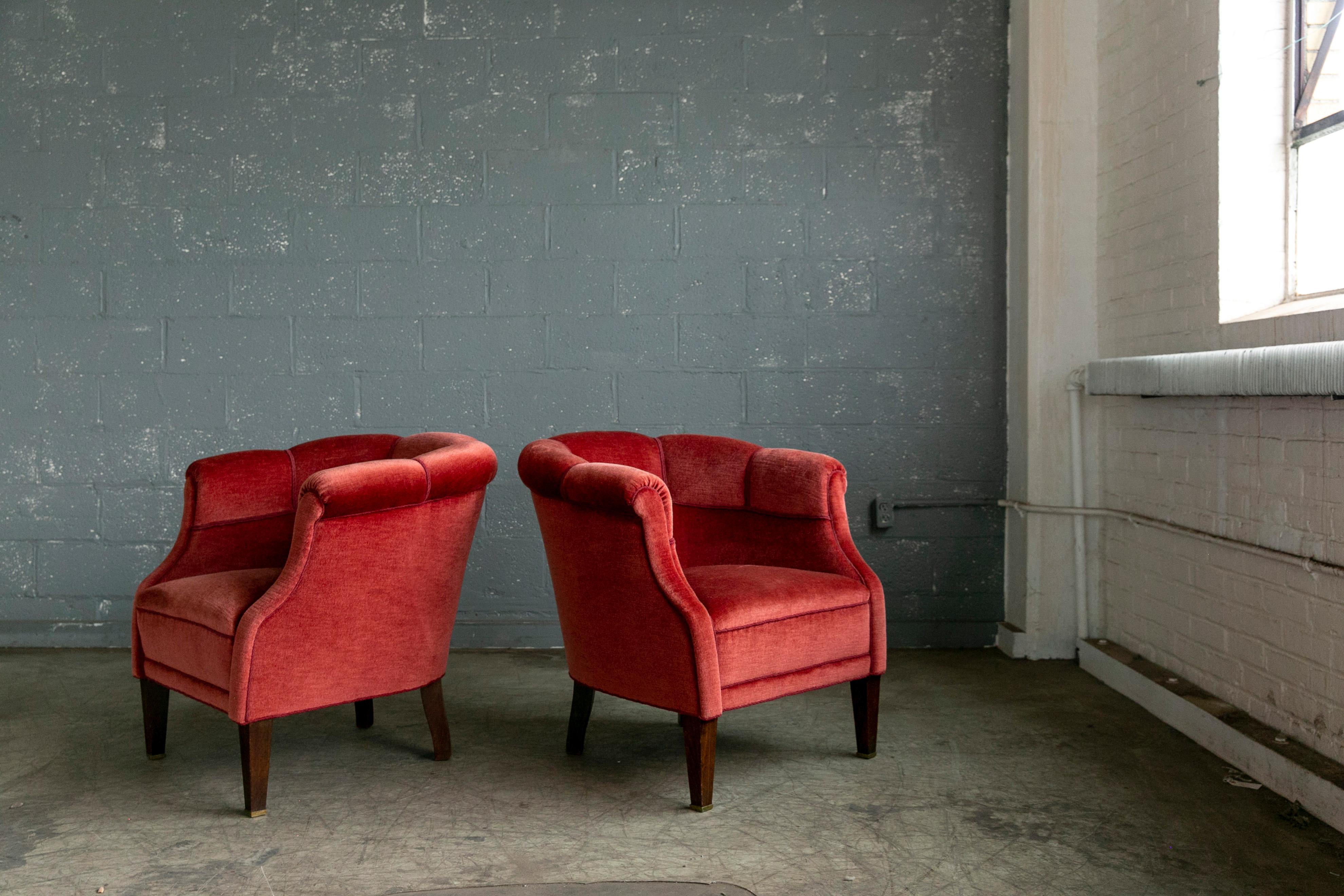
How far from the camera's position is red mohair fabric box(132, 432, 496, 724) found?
2.29 meters

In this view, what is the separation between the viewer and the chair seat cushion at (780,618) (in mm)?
2352

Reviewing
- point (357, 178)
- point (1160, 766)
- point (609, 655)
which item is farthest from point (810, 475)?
point (357, 178)

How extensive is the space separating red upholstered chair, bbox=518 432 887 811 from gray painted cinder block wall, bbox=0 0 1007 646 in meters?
0.92

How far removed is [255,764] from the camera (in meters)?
2.30

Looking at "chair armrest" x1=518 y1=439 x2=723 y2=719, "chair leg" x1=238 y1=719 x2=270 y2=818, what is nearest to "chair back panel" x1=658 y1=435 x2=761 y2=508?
"chair armrest" x1=518 y1=439 x2=723 y2=719

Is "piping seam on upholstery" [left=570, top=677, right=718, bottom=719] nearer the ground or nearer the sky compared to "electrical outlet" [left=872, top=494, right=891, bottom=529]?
nearer the ground

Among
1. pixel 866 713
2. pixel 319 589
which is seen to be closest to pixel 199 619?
pixel 319 589

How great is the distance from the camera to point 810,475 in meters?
2.74

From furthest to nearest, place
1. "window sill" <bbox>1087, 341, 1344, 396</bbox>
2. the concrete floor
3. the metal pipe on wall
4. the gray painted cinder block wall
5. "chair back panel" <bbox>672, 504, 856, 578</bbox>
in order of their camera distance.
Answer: the gray painted cinder block wall
the metal pipe on wall
"chair back panel" <bbox>672, 504, 856, 578</bbox>
"window sill" <bbox>1087, 341, 1344, 396</bbox>
the concrete floor

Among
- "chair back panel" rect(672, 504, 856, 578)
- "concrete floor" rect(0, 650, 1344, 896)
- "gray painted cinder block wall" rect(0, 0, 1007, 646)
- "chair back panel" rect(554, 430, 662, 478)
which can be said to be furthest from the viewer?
"gray painted cinder block wall" rect(0, 0, 1007, 646)

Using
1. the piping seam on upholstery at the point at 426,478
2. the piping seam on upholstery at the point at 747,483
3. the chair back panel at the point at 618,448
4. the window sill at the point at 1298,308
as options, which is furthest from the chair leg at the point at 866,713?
the window sill at the point at 1298,308

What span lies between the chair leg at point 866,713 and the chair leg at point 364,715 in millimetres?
1364

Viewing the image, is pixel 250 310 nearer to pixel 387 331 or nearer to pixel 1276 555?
pixel 387 331

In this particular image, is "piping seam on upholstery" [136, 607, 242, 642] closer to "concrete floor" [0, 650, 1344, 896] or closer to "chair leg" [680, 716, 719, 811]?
"concrete floor" [0, 650, 1344, 896]
